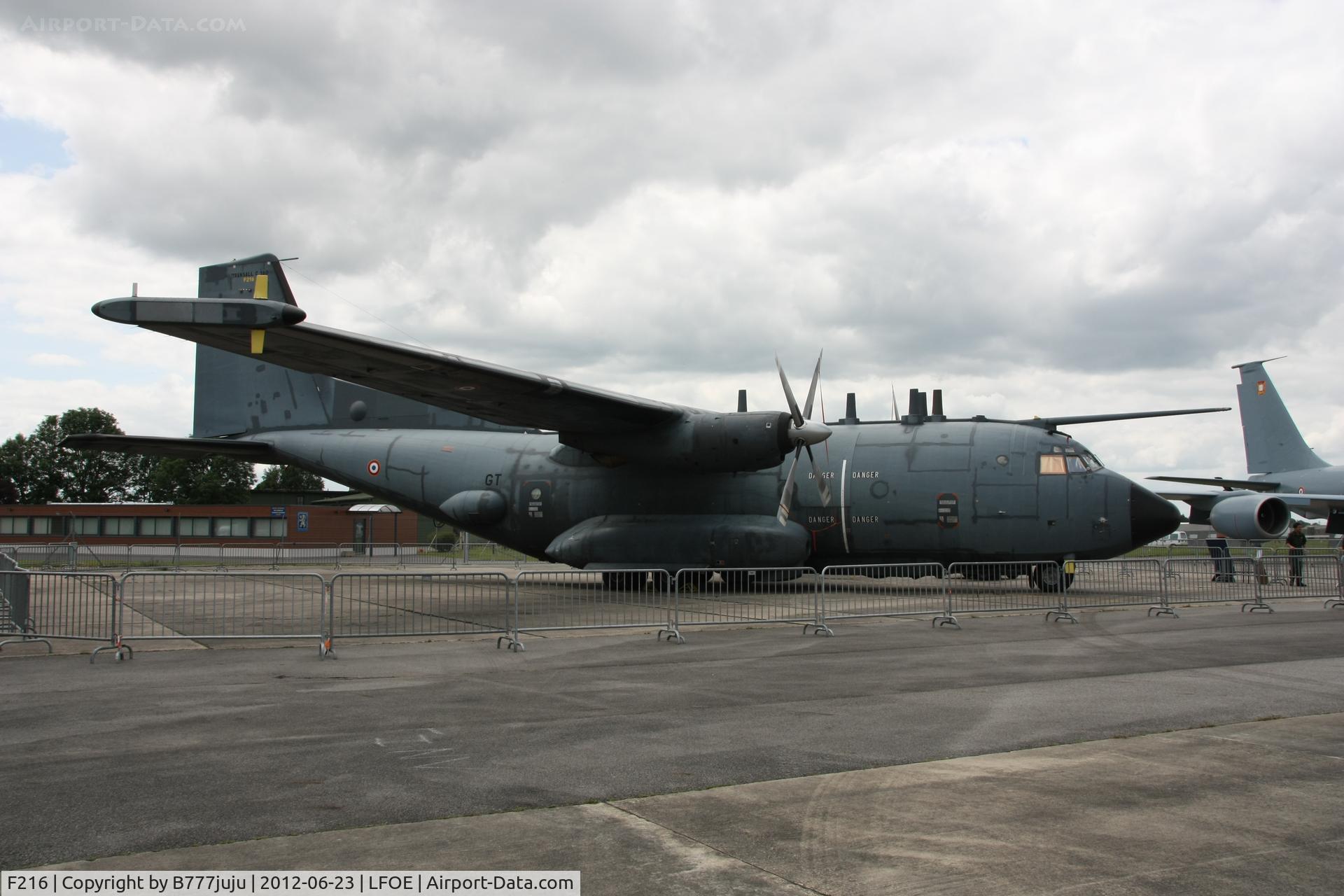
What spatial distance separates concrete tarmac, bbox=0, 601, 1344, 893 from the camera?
13.8 feet

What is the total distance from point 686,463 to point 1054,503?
22.6ft

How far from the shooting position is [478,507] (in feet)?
70.8

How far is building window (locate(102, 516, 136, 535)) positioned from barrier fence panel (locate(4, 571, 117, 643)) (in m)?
40.7

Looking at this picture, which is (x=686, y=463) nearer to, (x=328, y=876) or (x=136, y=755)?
(x=136, y=755)

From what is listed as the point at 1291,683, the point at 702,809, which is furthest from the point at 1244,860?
the point at 1291,683

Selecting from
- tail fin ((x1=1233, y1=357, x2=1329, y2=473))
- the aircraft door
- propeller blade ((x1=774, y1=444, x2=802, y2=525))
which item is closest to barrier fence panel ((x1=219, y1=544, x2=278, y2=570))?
the aircraft door

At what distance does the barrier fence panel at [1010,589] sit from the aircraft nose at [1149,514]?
147cm

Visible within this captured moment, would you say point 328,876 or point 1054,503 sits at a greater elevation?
point 1054,503

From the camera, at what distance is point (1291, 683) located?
9.02m

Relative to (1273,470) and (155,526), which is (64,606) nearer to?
(1273,470)

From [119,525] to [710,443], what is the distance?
44295 millimetres

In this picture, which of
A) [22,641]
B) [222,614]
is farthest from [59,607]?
[222,614]

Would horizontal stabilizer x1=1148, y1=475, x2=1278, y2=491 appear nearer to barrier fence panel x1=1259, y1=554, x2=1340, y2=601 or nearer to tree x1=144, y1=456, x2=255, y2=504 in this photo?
barrier fence panel x1=1259, y1=554, x2=1340, y2=601

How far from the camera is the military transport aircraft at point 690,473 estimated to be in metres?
17.5
